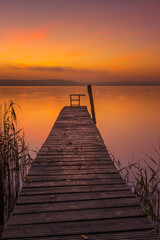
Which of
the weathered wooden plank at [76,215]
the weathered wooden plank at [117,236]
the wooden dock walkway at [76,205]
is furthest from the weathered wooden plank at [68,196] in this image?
the weathered wooden plank at [117,236]

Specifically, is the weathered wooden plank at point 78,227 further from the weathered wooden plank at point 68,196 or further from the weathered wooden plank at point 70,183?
the weathered wooden plank at point 70,183

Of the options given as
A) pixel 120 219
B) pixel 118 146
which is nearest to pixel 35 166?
pixel 120 219

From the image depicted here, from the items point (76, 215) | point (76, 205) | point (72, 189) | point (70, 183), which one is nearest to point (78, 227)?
point (76, 215)

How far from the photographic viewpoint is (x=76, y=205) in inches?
101

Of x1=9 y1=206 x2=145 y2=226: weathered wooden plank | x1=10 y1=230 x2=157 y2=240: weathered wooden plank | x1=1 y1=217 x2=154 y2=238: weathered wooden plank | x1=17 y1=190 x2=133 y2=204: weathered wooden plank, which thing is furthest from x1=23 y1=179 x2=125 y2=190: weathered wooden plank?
x1=10 y1=230 x2=157 y2=240: weathered wooden plank

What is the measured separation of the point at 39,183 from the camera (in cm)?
318

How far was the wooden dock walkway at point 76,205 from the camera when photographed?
2.09 metres

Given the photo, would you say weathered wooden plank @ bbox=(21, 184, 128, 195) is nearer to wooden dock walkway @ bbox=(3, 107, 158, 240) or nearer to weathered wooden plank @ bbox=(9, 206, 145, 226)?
wooden dock walkway @ bbox=(3, 107, 158, 240)

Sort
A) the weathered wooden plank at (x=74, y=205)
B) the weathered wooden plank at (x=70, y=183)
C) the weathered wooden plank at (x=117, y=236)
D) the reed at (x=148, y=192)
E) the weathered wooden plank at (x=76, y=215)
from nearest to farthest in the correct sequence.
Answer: the weathered wooden plank at (x=117, y=236)
the weathered wooden plank at (x=76, y=215)
the weathered wooden plank at (x=74, y=205)
the reed at (x=148, y=192)
the weathered wooden plank at (x=70, y=183)

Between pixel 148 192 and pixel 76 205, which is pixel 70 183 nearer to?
→ pixel 76 205

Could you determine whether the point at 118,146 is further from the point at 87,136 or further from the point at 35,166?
the point at 35,166

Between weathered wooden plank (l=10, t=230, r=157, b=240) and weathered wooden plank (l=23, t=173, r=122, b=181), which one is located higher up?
weathered wooden plank (l=23, t=173, r=122, b=181)

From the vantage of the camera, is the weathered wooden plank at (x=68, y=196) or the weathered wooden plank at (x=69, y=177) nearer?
the weathered wooden plank at (x=68, y=196)

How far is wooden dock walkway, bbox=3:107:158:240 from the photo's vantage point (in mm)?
2094
